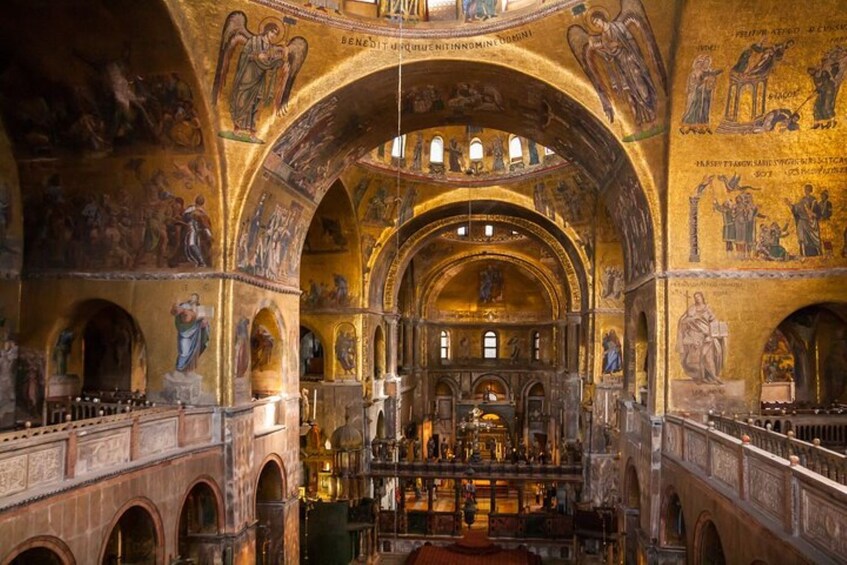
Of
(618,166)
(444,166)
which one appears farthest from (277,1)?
(444,166)

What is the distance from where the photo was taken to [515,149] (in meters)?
30.1

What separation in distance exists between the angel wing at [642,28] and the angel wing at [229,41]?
311 inches

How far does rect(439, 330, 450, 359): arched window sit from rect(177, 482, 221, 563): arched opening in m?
33.1

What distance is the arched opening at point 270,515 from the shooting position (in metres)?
19.7

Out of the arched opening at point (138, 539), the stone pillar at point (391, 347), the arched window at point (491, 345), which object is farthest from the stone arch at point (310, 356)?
the arched opening at point (138, 539)

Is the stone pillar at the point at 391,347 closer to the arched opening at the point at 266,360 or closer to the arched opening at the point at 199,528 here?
the arched opening at the point at 266,360

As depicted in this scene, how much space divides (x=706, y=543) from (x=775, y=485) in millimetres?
4769

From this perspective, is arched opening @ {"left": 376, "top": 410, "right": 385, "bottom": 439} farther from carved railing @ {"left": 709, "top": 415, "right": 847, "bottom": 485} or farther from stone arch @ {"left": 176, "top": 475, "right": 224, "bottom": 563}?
carved railing @ {"left": 709, "top": 415, "right": 847, "bottom": 485}

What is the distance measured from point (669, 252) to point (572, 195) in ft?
45.2

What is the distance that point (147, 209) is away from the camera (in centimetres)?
1736

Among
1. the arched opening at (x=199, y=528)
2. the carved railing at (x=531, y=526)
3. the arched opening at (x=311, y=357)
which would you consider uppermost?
the arched opening at (x=311, y=357)

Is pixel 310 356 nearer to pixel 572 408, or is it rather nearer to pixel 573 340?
pixel 573 340

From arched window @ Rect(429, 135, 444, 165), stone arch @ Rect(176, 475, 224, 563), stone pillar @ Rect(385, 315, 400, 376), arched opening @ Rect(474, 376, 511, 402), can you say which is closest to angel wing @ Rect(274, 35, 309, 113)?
stone arch @ Rect(176, 475, 224, 563)

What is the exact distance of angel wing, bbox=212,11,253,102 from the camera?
1561 centimetres
